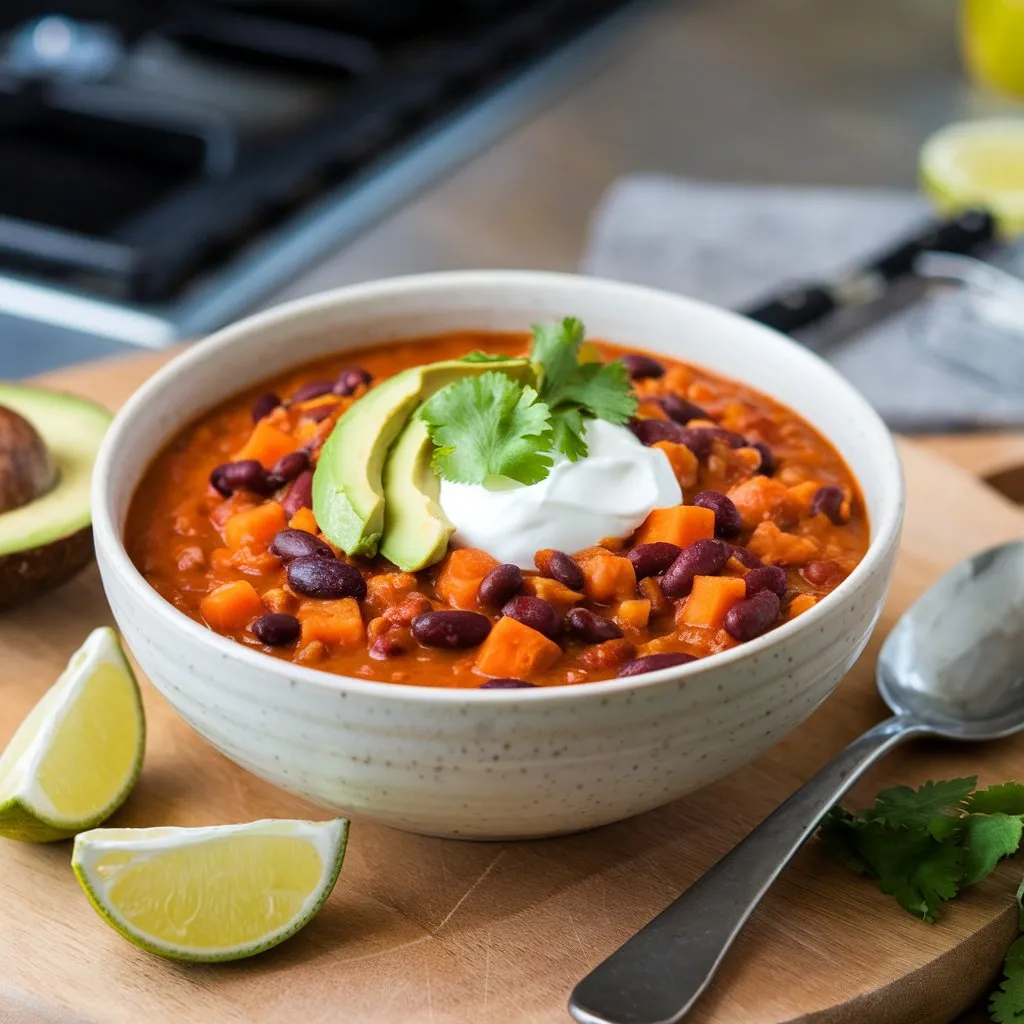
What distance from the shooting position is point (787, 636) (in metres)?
2.28

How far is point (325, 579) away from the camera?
2543mm

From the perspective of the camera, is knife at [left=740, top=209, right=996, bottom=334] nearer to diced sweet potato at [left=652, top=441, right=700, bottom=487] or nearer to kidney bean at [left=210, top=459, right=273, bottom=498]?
diced sweet potato at [left=652, top=441, right=700, bottom=487]

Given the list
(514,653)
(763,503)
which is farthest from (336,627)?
(763,503)

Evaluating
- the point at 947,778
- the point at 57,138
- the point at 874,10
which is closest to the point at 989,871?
the point at 947,778

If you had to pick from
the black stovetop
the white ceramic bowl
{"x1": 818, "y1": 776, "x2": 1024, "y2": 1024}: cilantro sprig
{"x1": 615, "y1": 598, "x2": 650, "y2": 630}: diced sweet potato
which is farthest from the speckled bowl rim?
the black stovetop

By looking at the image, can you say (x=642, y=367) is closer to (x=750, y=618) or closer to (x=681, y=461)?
(x=681, y=461)

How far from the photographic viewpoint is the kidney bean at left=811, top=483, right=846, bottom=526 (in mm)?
2865

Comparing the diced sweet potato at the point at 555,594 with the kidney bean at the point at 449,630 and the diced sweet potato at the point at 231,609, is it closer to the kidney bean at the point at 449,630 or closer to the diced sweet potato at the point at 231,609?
the kidney bean at the point at 449,630

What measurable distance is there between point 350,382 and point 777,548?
38.8 inches

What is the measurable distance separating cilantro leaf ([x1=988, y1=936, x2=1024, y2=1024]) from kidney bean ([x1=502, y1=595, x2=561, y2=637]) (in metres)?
0.94

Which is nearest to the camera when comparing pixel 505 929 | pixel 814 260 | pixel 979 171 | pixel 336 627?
pixel 505 929

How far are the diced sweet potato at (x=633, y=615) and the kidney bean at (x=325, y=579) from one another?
1.47ft

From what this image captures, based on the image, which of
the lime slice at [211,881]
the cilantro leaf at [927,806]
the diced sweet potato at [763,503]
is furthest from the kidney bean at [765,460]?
the lime slice at [211,881]

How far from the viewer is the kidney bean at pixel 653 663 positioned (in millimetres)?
2348
